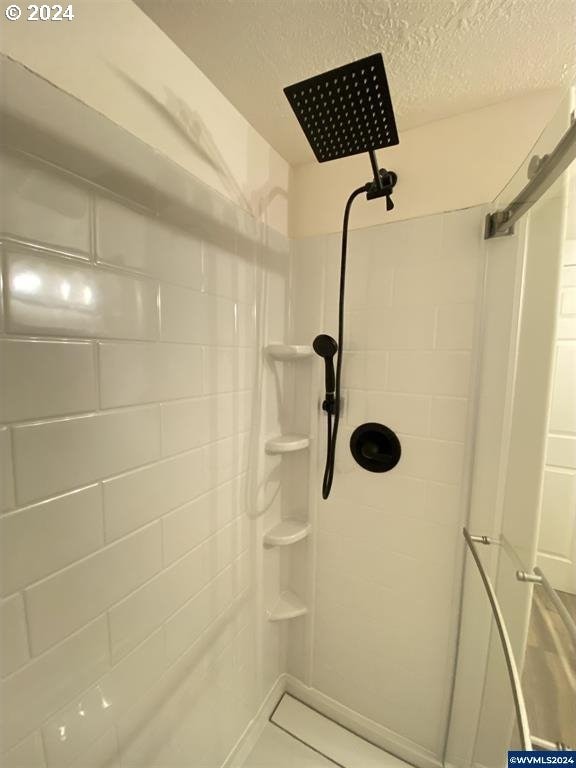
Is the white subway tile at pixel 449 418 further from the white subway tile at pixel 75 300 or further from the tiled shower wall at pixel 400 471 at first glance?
the white subway tile at pixel 75 300

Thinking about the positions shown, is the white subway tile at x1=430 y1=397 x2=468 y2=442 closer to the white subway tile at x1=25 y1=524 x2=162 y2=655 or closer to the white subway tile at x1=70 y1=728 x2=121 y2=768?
the white subway tile at x1=25 y1=524 x2=162 y2=655

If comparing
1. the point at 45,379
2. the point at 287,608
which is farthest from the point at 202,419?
the point at 287,608

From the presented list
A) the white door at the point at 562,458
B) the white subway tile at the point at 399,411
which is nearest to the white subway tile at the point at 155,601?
the white subway tile at the point at 399,411

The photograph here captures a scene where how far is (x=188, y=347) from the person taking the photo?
75 centimetres

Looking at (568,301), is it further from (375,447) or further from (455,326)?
(375,447)

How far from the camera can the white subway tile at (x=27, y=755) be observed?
1.54ft

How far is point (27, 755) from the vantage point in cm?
49

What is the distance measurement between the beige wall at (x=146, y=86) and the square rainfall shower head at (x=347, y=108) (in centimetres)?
29

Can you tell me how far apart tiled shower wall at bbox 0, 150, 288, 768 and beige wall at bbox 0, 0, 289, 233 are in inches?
6.5

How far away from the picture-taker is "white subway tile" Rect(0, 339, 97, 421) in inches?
17.5

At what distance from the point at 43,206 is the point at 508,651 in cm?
134

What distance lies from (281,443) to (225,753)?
3.31 feet

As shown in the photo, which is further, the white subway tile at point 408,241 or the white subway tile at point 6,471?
the white subway tile at point 408,241

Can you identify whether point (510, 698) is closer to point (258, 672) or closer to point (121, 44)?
point (258, 672)
